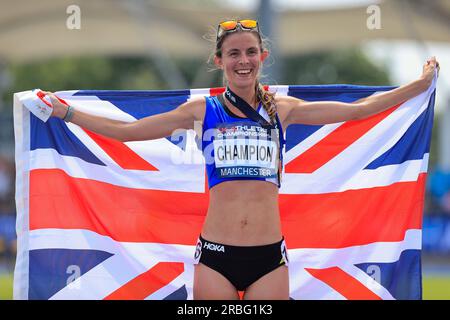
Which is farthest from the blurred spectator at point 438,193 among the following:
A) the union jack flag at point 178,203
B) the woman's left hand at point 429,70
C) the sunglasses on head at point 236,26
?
the sunglasses on head at point 236,26

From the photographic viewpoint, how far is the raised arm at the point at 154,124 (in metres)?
6.28

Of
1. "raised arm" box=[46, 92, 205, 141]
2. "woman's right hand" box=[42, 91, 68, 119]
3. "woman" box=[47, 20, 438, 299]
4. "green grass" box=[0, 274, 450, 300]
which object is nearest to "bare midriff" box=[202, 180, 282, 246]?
"woman" box=[47, 20, 438, 299]

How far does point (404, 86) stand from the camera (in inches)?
277

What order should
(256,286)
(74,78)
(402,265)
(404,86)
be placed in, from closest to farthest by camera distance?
(256,286) < (404,86) < (402,265) < (74,78)

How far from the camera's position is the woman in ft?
19.5

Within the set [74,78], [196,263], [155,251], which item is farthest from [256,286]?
[74,78]

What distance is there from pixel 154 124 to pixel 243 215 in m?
0.97

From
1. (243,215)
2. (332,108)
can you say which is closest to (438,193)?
(332,108)

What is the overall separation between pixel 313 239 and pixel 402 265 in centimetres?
81

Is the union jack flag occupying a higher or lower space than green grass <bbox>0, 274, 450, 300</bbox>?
higher

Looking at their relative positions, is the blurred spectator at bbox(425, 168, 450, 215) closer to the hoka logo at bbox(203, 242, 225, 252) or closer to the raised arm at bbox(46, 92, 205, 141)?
the raised arm at bbox(46, 92, 205, 141)

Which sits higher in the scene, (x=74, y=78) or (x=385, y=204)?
(x=74, y=78)

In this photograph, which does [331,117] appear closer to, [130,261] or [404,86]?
[404,86]

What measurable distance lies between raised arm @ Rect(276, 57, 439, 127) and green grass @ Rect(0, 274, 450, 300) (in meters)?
5.39
